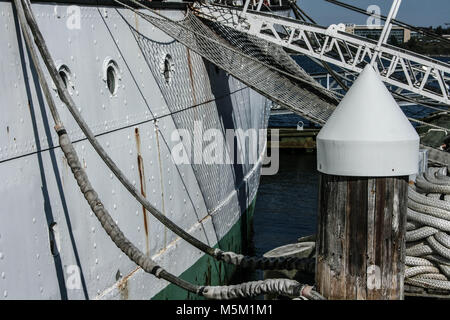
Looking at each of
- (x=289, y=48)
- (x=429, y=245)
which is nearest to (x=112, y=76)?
(x=289, y=48)

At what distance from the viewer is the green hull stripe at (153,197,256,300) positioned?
10.4m

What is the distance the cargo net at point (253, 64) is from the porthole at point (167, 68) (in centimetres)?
44

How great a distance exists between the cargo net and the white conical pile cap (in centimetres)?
458

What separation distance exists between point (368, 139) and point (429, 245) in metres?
4.22

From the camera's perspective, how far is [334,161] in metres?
4.73

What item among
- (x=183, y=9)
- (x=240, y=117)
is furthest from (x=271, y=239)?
(x=183, y=9)

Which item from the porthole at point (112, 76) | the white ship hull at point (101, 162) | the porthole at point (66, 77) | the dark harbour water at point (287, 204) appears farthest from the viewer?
the dark harbour water at point (287, 204)

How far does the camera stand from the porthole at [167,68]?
34.2 feet

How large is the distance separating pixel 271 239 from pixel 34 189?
11.4 meters

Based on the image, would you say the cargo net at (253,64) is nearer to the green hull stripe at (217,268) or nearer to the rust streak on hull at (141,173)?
the rust streak on hull at (141,173)

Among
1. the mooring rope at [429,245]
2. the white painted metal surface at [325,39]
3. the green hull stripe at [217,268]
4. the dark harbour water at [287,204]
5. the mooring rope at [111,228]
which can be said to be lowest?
the dark harbour water at [287,204]

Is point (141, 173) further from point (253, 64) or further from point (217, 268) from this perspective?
point (217, 268)

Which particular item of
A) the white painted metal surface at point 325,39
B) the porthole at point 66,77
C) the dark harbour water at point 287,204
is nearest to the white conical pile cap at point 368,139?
the porthole at point 66,77

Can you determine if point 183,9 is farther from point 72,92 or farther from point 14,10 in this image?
point 14,10
